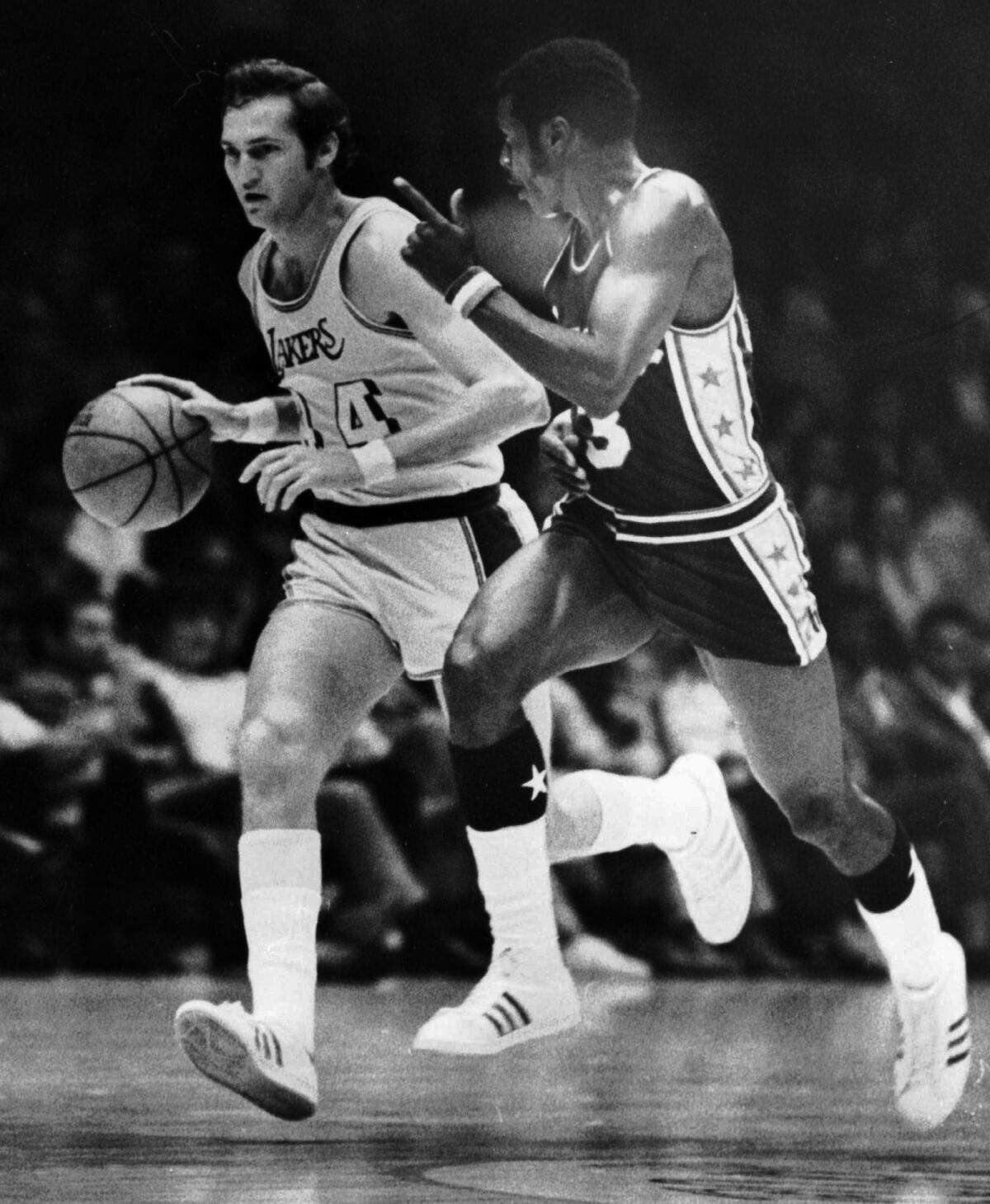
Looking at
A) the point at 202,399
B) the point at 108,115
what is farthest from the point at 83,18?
the point at 202,399

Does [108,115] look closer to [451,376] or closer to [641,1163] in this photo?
[451,376]

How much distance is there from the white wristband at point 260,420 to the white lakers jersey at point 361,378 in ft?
0.35

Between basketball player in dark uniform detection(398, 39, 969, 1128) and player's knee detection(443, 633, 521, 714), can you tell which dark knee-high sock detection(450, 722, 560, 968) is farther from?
player's knee detection(443, 633, 521, 714)

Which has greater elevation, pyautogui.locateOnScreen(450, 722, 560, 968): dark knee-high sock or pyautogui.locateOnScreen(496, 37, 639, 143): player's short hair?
pyautogui.locateOnScreen(496, 37, 639, 143): player's short hair

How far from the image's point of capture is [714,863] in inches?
191

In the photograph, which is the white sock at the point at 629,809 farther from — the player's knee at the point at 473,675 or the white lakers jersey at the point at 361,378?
the white lakers jersey at the point at 361,378

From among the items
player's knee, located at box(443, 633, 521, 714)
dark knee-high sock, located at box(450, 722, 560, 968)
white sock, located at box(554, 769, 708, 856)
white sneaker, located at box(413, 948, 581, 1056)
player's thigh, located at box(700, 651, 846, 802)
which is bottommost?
white sneaker, located at box(413, 948, 581, 1056)

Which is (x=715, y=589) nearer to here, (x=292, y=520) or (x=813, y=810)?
(x=813, y=810)

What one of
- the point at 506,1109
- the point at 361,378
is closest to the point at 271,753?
the point at 361,378

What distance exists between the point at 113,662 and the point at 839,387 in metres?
2.05

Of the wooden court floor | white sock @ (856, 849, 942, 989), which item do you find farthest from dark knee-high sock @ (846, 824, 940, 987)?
the wooden court floor

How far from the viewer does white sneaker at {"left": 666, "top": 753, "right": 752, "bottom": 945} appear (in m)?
4.83

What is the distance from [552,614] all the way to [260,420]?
810 mm

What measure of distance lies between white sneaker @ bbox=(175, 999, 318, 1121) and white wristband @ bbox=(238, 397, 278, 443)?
3.94ft
